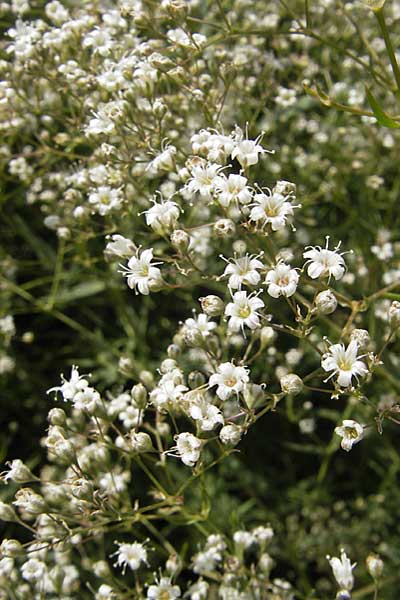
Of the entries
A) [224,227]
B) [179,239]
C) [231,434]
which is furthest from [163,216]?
[231,434]

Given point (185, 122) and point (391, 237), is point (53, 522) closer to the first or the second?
point (185, 122)

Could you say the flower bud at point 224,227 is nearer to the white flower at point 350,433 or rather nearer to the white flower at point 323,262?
the white flower at point 323,262

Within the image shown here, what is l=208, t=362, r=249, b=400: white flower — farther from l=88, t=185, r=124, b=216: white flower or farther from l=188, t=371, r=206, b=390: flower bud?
l=88, t=185, r=124, b=216: white flower

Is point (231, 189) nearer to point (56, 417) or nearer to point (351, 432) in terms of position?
point (351, 432)

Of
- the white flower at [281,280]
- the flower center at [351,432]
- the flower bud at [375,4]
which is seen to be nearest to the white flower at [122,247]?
the white flower at [281,280]

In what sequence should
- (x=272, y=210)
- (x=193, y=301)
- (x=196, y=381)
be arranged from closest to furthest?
(x=272, y=210), (x=196, y=381), (x=193, y=301)

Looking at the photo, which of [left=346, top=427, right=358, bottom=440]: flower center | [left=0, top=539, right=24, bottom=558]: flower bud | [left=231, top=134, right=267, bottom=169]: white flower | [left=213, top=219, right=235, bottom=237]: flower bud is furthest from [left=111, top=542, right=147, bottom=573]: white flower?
[left=231, top=134, right=267, bottom=169]: white flower
